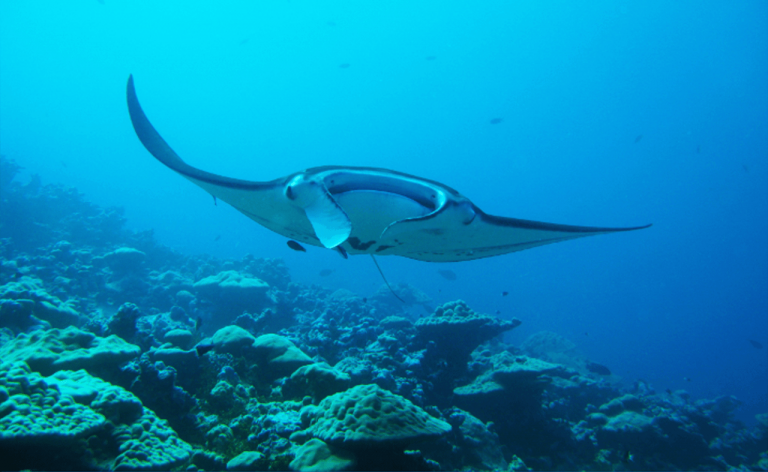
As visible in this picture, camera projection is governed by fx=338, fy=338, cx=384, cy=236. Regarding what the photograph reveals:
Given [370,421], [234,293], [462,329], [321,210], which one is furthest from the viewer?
[234,293]

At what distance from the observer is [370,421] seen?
317 centimetres

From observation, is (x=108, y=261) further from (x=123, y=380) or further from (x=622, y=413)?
(x=622, y=413)

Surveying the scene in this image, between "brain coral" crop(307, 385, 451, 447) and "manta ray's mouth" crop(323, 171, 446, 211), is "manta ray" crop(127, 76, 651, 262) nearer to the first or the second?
"manta ray's mouth" crop(323, 171, 446, 211)

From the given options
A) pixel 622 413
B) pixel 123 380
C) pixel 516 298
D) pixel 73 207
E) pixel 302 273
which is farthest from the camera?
pixel 516 298

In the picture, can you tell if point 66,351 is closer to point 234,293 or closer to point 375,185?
point 375,185

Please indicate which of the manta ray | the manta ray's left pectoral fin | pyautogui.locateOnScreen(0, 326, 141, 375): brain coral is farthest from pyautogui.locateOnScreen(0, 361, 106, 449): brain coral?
the manta ray's left pectoral fin

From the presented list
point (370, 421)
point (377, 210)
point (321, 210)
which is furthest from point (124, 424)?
point (377, 210)

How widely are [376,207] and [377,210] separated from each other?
0.10 feet

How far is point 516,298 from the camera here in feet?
257

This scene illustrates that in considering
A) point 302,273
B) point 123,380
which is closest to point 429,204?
point 123,380

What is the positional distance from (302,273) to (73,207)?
48.0 metres

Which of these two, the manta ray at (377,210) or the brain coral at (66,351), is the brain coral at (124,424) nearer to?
the brain coral at (66,351)

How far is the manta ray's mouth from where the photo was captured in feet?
7.86

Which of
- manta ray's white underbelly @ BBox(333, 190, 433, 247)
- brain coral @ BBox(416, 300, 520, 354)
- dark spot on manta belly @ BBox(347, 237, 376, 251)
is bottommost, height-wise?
manta ray's white underbelly @ BBox(333, 190, 433, 247)
